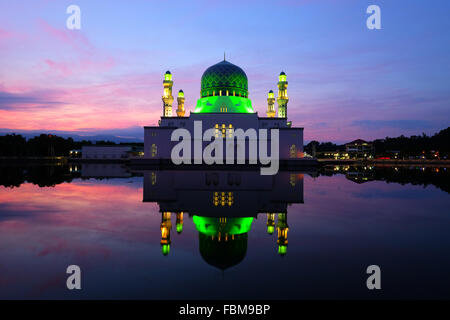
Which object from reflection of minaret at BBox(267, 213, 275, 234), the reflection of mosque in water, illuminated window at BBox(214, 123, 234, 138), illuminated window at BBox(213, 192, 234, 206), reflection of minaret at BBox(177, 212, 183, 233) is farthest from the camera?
illuminated window at BBox(214, 123, 234, 138)

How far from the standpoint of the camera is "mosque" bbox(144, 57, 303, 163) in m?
34.7

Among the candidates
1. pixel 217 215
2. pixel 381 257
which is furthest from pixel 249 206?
pixel 381 257

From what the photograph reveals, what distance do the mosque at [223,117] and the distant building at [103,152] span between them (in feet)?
71.3

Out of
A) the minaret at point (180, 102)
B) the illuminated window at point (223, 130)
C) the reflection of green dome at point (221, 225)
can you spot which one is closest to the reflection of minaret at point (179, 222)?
the reflection of green dome at point (221, 225)

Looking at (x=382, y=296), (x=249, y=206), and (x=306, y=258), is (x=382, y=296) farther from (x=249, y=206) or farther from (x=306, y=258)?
(x=249, y=206)

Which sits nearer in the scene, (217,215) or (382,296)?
(382,296)

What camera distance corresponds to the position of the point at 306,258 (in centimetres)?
479

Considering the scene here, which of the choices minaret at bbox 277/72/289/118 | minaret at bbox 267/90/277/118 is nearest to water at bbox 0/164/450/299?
minaret at bbox 277/72/289/118

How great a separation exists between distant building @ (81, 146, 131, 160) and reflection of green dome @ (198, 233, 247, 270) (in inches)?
2074

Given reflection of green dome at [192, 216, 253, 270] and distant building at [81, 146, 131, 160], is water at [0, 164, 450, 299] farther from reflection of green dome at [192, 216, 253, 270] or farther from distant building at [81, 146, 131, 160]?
distant building at [81, 146, 131, 160]

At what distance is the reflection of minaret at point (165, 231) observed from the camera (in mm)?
5289
